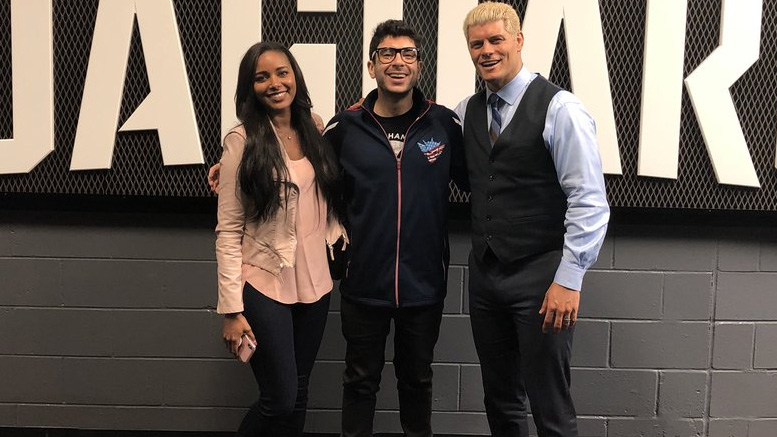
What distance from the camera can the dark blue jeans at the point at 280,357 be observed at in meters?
1.50

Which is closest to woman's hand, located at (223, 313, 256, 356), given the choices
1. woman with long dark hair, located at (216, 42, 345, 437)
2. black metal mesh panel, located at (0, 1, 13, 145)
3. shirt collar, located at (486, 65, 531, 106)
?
woman with long dark hair, located at (216, 42, 345, 437)

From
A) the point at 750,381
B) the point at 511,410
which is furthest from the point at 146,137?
the point at 750,381

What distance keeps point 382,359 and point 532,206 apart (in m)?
0.62

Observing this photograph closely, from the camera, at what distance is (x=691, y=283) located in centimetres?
211

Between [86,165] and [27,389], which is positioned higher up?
[86,165]

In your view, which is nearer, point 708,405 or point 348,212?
point 348,212

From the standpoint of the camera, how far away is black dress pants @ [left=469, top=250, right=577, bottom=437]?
1.49 meters

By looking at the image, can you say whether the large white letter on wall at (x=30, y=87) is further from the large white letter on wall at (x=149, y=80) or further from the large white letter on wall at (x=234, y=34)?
the large white letter on wall at (x=234, y=34)

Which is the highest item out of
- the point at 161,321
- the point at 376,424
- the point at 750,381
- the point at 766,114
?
the point at 766,114

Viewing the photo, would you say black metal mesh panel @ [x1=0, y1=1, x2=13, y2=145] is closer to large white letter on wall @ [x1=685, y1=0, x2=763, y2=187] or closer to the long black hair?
the long black hair

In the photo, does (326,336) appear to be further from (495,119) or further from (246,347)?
(495,119)

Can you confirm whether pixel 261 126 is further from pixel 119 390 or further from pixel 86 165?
pixel 119 390

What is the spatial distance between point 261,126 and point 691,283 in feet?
5.38

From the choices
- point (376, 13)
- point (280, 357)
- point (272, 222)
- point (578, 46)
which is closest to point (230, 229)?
point (272, 222)
